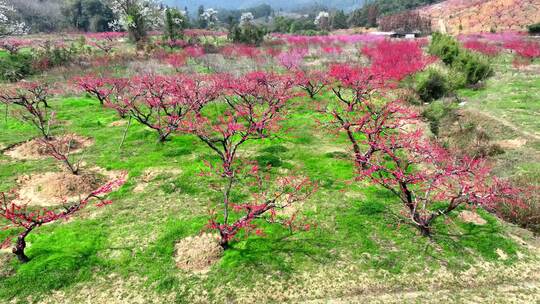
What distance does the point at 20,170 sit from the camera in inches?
537

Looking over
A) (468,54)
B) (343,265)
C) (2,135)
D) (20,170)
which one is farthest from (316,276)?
(468,54)

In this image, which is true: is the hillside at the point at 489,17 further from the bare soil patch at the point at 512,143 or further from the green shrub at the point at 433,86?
the bare soil patch at the point at 512,143

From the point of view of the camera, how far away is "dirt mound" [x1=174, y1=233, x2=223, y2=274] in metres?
8.60

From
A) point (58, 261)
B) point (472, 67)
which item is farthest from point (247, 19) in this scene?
point (58, 261)

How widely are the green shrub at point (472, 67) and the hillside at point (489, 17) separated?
156 ft

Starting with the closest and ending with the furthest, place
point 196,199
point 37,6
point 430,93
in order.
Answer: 1. point 196,199
2. point 430,93
3. point 37,6

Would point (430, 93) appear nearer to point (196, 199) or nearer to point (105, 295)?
point (196, 199)

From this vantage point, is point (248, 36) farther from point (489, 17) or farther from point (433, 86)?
point (489, 17)

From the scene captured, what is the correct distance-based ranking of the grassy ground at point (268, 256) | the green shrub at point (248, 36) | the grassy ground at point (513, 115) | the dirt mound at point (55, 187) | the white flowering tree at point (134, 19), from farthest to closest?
the green shrub at point (248, 36) < the white flowering tree at point (134, 19) < the grassy ground at point (513, 115) < the dirt mound at point (55, 187) < the grassy ground at point (268, 256)

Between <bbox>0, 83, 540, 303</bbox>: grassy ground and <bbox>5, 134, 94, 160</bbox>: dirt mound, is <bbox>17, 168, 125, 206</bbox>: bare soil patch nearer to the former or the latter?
<bbox>0, 83, 540, 303</bbox>: grassy ground

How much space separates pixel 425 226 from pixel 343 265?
2.60 meters

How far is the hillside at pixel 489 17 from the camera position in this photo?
67.6 metres

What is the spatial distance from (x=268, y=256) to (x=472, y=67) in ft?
79.5

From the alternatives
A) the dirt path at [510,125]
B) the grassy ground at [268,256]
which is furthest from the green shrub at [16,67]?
the dirt path at [510,125]
